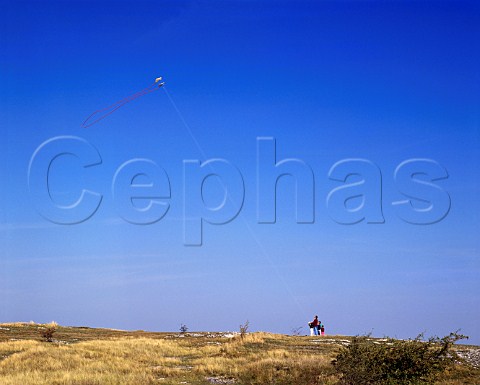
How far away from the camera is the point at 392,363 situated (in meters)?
22.3

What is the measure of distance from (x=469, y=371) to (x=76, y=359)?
18.1m

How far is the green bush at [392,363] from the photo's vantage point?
21.4 metres

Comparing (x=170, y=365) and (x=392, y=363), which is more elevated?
(x=392, y=363)

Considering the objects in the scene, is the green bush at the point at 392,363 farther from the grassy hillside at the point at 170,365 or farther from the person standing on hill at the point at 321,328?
the person standing on hill at the point at 321,328

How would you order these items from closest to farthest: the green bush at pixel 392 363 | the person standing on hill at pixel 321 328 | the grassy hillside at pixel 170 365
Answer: the green bush at pixel 392 363
the grassy hillside at pixel 170 365
the person standing on hill at pixel 321 328

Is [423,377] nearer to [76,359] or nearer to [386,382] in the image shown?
[386,382]

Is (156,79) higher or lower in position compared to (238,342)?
higher

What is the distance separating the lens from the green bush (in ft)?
70.1

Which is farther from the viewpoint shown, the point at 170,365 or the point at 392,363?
the point at 170,365

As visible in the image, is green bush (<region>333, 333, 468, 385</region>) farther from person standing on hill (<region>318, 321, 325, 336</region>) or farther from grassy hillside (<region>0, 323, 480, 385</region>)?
person standing on hill (<region>318, 321, 325, 336</region>)

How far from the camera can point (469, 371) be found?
23.6 meters

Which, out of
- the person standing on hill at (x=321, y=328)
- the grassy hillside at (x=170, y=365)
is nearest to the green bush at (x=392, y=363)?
the grassy hillside at (x=170, y=365)

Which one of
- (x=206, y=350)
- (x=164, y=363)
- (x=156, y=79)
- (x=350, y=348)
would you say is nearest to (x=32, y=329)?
(x=206, y=350)

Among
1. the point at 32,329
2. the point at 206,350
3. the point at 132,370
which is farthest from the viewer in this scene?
the point at 32,329
